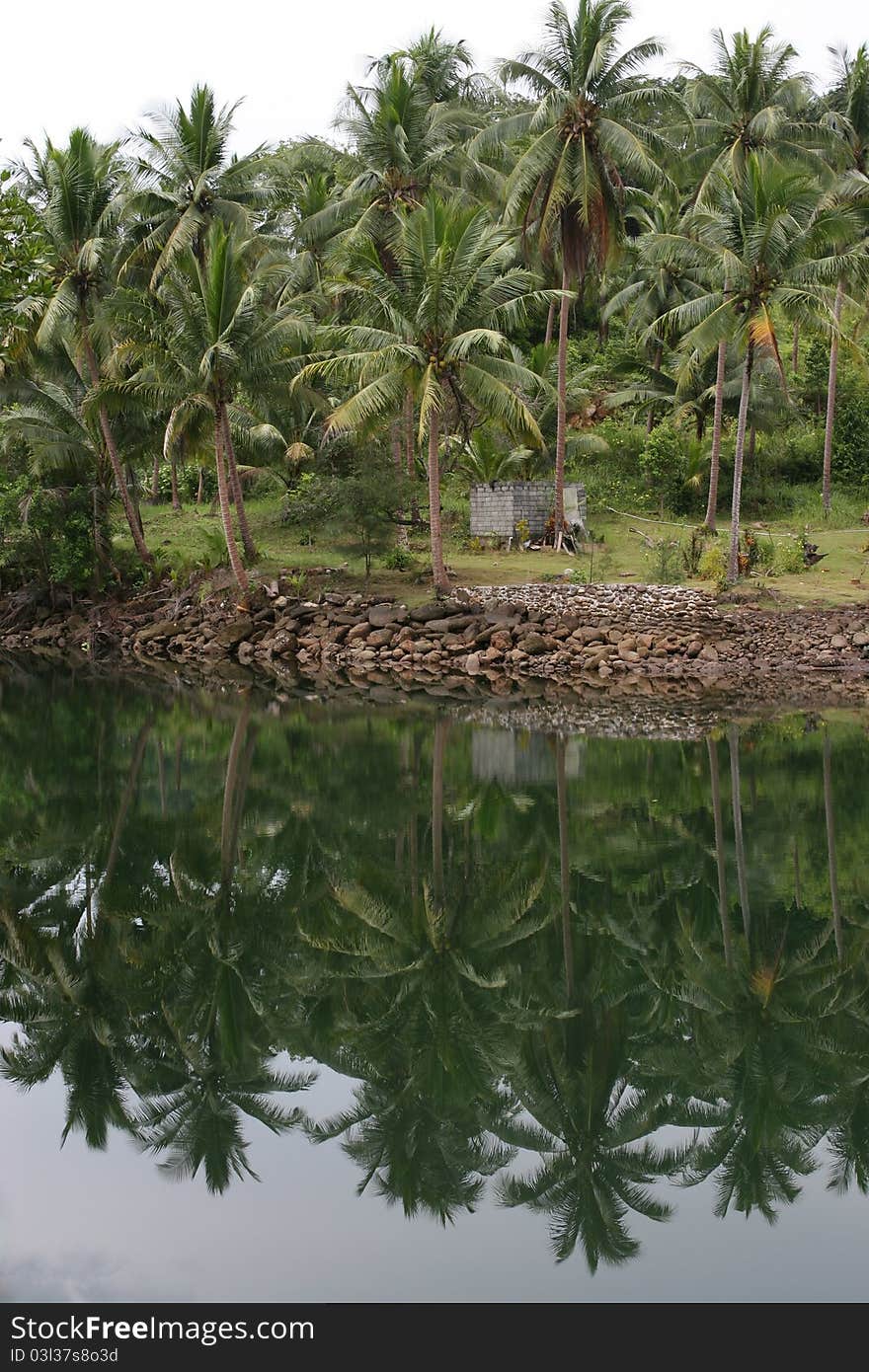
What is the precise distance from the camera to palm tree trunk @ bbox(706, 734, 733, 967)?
10.1m

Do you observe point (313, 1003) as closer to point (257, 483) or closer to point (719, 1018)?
point (719, 1018)

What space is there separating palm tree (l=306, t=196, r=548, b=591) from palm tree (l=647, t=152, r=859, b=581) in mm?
3894

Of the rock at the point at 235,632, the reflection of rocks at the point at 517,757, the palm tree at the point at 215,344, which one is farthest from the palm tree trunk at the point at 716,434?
the reflection of rocks at the point at 517,757

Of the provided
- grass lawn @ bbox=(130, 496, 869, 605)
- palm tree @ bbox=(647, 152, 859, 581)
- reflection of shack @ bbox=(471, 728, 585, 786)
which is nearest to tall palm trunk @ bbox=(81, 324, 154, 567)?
grass lawn @ bbox=(130, 496, 869, 605)

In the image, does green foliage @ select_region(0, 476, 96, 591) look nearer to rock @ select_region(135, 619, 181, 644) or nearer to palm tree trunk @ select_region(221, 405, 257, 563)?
rock @ select_region(135, 619, 181, 644)

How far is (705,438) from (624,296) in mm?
5886

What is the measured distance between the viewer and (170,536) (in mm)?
41312

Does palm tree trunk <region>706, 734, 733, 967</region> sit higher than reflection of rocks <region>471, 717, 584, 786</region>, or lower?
higher

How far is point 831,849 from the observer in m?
12.8

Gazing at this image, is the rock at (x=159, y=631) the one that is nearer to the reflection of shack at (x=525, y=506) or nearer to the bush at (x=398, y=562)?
the bush at (x=398, y=562)

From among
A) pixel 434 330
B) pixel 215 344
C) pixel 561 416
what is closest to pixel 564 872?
pixel 434 330

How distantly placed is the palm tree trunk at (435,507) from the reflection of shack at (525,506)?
3678 millimetres
